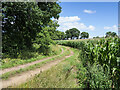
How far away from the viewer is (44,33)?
18.6m

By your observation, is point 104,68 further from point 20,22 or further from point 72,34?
point 72,34

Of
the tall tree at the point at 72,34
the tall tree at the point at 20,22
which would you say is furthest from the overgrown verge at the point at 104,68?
the tall tree at the point at 72,34

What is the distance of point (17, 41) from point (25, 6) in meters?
4.84

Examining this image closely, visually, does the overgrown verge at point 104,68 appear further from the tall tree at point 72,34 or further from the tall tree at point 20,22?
the tall tree at point 72,34

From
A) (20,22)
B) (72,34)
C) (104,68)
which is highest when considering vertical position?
(72,34)

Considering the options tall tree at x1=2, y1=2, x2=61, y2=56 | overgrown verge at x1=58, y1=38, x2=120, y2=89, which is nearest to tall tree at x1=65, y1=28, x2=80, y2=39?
tall tree at x1=2, y1=2, x2=61, y2=56

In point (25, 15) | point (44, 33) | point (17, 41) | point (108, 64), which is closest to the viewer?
point (108, 64)

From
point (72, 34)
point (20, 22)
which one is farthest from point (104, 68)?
point (72, 34)

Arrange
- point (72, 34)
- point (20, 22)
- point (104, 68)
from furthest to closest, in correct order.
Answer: point (72, 34) < point (20, 22) < point (104, 68)

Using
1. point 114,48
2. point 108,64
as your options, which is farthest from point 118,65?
point 114,48

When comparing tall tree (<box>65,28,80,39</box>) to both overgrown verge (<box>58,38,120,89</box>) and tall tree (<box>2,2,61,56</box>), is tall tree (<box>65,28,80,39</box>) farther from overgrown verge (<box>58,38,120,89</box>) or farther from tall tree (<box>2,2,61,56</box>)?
overgrown verge (<box>58,38,120,89</box>)

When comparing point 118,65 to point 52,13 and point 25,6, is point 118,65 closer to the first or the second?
point 25,6

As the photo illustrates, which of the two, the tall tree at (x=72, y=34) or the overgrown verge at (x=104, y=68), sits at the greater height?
the tall tree at (x=72, y=34)

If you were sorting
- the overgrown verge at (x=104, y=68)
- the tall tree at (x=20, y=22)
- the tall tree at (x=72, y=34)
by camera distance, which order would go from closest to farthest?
the overgrown verge at (x=104, y=68)
the tall tree at (x=20, y=22)
the tall tree at (x=72, y=34)
